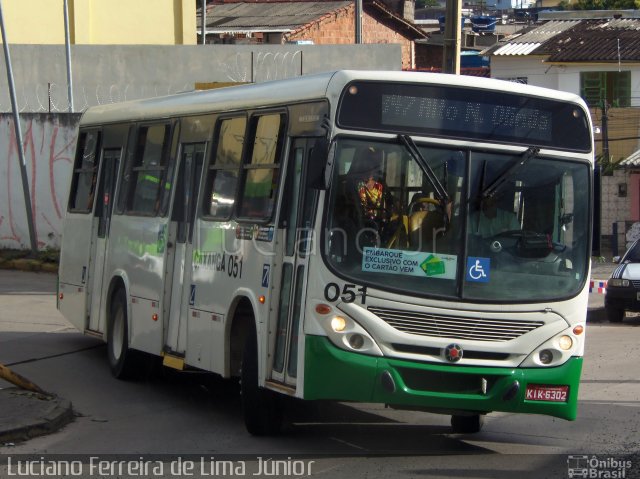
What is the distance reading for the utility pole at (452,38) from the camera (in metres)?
15.4

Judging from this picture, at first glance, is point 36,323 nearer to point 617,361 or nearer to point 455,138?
point 617,361

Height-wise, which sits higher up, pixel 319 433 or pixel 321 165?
pixel 321 165

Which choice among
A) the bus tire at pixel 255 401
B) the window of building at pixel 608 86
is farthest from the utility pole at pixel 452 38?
the window of building at pixel 608 86

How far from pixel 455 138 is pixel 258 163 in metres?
1.85

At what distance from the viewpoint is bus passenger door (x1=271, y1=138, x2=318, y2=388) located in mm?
8328

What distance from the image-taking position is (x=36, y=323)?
16.5 m

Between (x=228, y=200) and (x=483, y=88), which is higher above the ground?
(x=483, y=88)

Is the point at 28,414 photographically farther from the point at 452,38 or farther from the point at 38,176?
the point at 38,176

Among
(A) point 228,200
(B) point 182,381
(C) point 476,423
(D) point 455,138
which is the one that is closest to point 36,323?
(B) point 182,381

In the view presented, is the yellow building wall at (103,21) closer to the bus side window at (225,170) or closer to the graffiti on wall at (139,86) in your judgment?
the graffiti on wall at (139,86)

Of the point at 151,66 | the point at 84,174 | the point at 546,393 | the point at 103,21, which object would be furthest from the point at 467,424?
the point at 103,21

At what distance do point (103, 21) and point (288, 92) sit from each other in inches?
992

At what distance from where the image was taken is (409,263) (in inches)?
322

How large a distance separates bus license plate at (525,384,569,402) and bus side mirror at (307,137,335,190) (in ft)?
7.01
